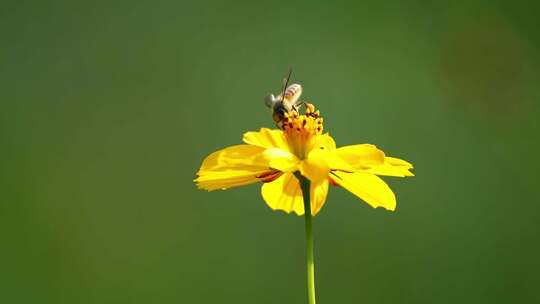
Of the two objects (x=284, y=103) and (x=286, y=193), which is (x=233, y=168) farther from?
(x=284, y=103)

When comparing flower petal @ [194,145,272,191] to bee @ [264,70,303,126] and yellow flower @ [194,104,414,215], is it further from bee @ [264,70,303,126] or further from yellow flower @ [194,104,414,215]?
bee @ [264,70,303,126]

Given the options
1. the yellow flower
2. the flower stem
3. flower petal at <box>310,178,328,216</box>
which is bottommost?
the flower stem

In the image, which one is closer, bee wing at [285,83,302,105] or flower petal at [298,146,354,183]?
flower petal at [298,146,354,183]

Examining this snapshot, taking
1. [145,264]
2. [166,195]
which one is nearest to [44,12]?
[166,195]

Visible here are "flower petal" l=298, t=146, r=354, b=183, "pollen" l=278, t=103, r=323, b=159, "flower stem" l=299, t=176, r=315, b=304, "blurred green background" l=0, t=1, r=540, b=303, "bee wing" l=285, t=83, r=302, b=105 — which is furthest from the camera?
"blurred green background" l=0, t=1, r=540, b=303

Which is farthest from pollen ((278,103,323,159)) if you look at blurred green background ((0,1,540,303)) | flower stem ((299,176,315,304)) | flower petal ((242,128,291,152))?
blurred green background ((0,1,540,303))

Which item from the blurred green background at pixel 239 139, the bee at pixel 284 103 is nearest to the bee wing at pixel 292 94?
the bee at pixel 284 103


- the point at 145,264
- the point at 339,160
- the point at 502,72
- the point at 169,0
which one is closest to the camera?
the point at 339,160

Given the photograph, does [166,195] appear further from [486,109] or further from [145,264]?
[486,109]
